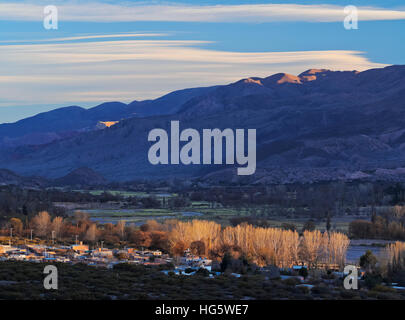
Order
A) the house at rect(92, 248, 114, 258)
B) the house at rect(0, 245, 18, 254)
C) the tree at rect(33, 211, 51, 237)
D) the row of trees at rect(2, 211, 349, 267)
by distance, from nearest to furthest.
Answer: the row of trees at rect(2, 211, 349, 267)
the house at rect(0, 245, 18, 254)
the house at rect(92, 248, 114, 258)
the tree at rect(33, 211, 51, 237)

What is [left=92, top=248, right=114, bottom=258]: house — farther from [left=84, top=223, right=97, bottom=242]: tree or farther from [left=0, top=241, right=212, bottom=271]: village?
[left=84, top=223, right=97, bottom=242]: tree

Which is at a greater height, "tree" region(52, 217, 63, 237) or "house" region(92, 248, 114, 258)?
"tree" region(52, 217, 63, 237)

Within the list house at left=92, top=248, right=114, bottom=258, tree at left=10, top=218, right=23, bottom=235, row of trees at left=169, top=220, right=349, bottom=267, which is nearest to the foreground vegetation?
row of trees at left=169, top=220, right=349, bottom=267

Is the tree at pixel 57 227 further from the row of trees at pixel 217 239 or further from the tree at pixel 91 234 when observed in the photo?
the tree at pixel 91 234

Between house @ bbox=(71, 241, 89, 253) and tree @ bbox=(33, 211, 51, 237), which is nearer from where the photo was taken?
house @ bbox=(71, 241, 89, 253)

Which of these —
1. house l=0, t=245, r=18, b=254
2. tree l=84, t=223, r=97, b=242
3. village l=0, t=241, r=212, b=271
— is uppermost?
tree l=84, t=223, r=97, b=242

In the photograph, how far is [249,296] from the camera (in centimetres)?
2989

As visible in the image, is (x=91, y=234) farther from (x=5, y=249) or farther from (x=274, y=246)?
(x=274, y=246)

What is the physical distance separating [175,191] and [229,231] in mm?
94370

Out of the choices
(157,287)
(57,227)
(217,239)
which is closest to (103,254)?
(217,239)

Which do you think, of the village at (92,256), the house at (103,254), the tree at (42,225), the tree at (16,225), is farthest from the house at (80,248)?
the tree at (16,225)

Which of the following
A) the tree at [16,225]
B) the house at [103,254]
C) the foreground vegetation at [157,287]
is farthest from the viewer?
the tree at [16,225]

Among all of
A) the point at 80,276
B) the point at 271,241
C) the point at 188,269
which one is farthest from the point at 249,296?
the point at 271,241
